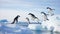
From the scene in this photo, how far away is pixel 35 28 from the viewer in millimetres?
1755

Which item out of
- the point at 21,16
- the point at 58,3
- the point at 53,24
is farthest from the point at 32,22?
the point at 58,3

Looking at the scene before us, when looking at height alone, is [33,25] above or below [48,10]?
below

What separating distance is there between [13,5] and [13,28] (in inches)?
11.8

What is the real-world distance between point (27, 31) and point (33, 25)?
109 millimetres

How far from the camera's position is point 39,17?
177 cm

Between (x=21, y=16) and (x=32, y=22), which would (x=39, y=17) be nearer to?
(x=32, y=22)

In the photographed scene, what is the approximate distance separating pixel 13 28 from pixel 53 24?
0.52 meters

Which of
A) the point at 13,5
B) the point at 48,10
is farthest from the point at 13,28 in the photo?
the point at 48,10

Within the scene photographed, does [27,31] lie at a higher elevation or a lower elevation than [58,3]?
lower

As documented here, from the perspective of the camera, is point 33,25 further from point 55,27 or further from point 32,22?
point 55,27

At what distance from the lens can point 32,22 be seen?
176 cm

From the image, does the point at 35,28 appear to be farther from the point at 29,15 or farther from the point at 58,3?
the point at 58,3

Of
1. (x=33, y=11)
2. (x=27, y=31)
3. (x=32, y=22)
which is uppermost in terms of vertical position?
(x=33, y=11)

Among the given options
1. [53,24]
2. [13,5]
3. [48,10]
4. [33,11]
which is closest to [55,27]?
[53,24]
